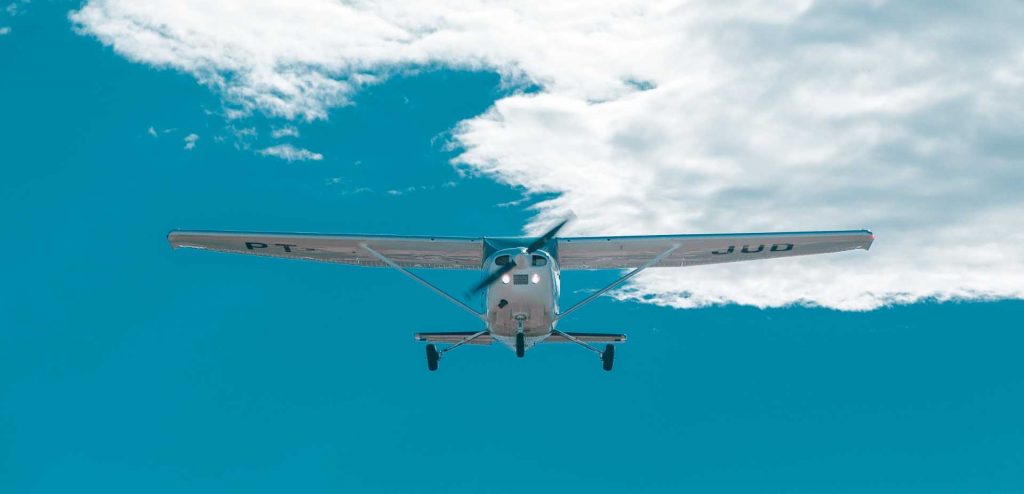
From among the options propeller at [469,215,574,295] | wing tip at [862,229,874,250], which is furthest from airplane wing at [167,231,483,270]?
wing tip at [862,229,874,250]

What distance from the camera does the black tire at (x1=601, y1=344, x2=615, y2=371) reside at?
106 feet

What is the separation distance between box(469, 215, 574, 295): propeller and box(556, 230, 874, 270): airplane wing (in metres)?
2.75

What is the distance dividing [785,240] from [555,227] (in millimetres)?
8923

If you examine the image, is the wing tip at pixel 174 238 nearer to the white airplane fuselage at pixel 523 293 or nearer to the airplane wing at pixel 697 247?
the white airplane fuselage at pixel 523 293

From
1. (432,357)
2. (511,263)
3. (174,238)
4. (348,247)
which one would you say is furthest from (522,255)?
(174,238)

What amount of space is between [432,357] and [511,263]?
5.08 meters

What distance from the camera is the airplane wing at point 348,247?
110ft

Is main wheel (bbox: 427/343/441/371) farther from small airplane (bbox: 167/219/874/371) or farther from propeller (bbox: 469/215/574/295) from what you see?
propeller (bbox: 469/215/574/295)

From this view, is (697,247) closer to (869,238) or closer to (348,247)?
(869,238)

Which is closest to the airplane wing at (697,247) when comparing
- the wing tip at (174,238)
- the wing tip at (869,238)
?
the wing tip at (869,238)

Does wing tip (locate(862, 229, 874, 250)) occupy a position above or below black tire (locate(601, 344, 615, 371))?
above

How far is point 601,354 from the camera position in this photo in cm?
3259

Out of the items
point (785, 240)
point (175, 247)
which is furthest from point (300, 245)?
point (785, 240)

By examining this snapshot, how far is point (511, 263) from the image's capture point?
28656 mm
